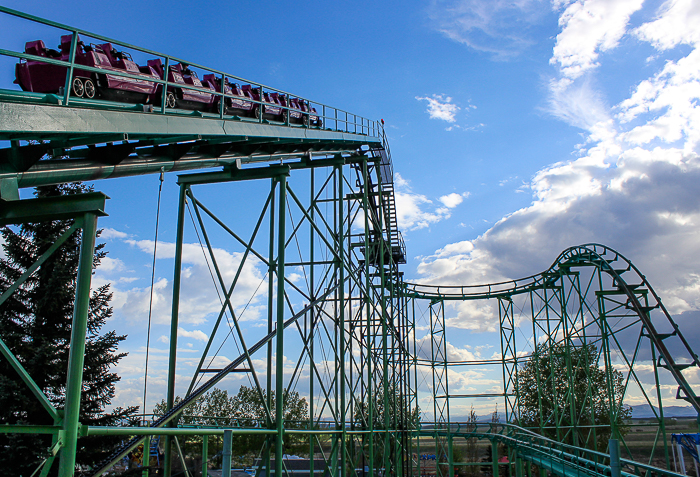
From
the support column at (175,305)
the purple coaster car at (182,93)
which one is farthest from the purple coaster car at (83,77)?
the support column at (175,305)

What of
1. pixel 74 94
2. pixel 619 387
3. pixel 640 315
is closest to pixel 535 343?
pixel 640 315

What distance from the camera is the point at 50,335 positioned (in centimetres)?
1619

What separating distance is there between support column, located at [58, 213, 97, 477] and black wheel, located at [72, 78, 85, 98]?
5.98m

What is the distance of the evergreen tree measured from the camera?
14.9 m

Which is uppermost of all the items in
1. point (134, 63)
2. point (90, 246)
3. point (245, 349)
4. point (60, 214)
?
point (134, 63)

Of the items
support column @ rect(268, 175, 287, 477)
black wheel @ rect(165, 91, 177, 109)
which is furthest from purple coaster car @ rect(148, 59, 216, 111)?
support column @ rect(268, 175, 287, 477)

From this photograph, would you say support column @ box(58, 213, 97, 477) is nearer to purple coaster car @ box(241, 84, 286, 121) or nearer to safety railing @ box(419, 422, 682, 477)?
safety railing @ box(419, 422, 682, 477)

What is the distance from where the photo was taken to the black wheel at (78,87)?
10.1 metres

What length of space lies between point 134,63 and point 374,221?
33.4 ft

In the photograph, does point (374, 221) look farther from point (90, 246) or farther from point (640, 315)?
point (90, 246)

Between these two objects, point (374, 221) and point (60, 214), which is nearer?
point (60, 214)

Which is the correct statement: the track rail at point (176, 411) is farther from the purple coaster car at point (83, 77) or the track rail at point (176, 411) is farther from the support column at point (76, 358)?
the purple coaster car at point (83, 77)

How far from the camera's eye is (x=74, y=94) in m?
10.1

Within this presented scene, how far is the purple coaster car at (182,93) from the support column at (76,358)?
7896mm
